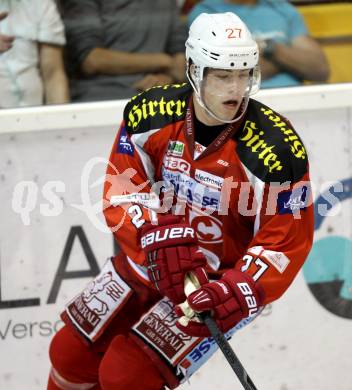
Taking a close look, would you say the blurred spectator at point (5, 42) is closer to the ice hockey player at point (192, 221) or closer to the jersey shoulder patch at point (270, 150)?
the ice hockey player at point (192, 221)

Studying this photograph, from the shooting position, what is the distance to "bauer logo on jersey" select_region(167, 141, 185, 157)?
3.04 m

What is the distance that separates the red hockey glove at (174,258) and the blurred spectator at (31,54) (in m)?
1.18

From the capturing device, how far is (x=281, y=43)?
13.3ft

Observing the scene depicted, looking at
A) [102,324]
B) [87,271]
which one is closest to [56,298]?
[87,271]

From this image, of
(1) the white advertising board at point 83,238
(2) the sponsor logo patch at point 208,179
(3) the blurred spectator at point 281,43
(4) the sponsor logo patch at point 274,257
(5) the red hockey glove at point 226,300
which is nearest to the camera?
(5) the red hockey glove at point 226,300

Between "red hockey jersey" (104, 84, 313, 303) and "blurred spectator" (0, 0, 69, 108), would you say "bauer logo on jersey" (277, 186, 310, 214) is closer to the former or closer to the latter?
"red hockey jersey" (104, 84, 313, 303)

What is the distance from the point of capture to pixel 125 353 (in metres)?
3.02

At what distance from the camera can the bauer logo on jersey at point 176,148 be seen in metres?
3.04

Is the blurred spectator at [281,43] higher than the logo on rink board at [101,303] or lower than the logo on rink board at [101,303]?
higher

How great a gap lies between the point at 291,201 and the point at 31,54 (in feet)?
4.75

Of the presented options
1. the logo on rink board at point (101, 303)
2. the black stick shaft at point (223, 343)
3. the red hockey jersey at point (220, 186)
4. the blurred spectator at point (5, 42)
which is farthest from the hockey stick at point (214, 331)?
the blurred spectator at point (5, 42)

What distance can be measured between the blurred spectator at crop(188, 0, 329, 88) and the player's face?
1111 millimetres

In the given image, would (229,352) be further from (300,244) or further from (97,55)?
(97,55)

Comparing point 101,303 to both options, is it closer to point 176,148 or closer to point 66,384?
point 66,384
